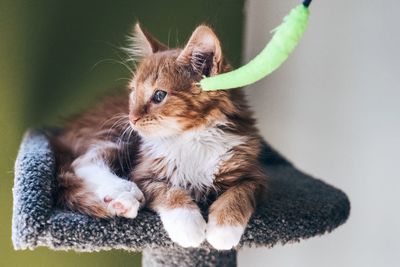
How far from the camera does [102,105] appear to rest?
143 cm

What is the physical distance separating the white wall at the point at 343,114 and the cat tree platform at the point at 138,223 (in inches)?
14.8

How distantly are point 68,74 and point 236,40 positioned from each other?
0.59 metres

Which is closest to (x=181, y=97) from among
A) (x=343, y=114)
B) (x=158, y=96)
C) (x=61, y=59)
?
(x=158, y=96)

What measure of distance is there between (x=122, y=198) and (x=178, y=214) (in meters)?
0.12

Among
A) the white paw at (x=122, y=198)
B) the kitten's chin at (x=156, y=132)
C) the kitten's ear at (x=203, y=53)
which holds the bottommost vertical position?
the white paw at (x=122, y=198)

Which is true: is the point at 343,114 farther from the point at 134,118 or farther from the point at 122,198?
the point at 122,198

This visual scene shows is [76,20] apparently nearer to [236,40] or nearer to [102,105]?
[102,105]

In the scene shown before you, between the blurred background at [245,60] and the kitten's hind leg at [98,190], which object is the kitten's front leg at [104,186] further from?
the blurred background at [245,60]

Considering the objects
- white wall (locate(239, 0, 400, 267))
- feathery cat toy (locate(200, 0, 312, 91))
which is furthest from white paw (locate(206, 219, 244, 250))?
white wall (locate(239, 0, 400, 267))

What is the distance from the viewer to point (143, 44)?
50.0 inches

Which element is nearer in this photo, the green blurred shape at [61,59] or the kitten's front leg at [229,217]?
the kitten's front leg at [229,217]

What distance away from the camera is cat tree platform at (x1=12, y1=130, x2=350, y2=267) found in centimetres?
94

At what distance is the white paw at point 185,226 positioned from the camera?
92cm

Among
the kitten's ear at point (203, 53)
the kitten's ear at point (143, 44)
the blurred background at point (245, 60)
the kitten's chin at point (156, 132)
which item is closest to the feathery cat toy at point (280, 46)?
the kitten's ear at point (203, 53)
